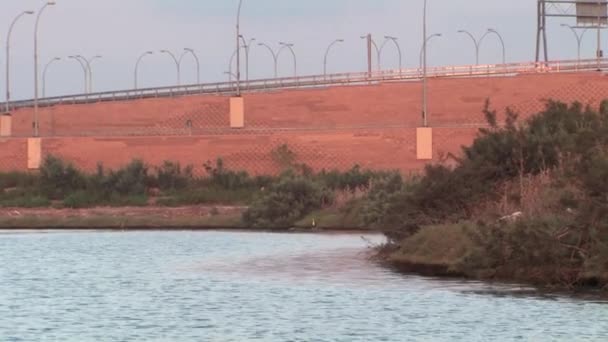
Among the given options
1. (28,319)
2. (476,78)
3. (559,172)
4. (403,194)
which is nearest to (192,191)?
(476,78)

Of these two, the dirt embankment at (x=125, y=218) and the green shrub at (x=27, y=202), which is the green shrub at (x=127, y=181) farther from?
the green shrub at (x=27, y=202)

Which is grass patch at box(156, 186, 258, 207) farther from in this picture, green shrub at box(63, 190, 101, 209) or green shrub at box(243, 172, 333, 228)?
green shrub at box(243, 172, 333, 228)

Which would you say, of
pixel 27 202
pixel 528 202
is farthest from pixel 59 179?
pixel 528 202

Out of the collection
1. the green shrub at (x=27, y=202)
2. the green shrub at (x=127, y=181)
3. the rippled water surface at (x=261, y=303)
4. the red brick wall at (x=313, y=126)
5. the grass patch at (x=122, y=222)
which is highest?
the red brick wall at (x=313, y=126)

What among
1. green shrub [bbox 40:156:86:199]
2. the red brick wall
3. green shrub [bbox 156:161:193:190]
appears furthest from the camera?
the red brick wall

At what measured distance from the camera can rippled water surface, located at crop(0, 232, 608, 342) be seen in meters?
26.1

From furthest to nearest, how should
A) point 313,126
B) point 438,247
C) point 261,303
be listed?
point 313,126
point 438,247
point 261,303

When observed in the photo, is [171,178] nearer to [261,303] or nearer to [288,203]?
[288,203]

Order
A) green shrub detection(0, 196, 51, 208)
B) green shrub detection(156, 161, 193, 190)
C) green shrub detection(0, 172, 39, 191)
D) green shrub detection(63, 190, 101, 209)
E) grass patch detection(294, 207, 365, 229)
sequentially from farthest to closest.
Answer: green shrub detection(0, 172, 39, 191) → green shrub detection(156, 161, 193, 190) → green shrub detection(0, 196, 51, 208) → green shrub detection(63, 190, 101, 209) → grass patch detection(294, 207, 365, 229)

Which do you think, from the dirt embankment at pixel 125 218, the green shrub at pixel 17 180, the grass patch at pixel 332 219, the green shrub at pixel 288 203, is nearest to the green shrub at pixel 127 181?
the dirt embankment at pixel 125 218

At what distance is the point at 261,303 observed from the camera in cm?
3092

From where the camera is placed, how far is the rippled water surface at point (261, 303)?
2614cm

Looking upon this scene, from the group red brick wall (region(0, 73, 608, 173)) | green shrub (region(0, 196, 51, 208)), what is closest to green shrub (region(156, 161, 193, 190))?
red brick wall (region(0, 73, 608, 173))

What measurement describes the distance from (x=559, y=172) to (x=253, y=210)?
28149 mm
